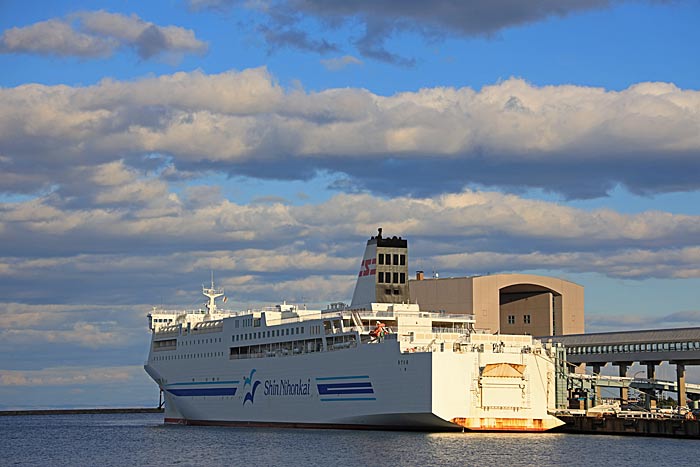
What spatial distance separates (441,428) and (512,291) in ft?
108

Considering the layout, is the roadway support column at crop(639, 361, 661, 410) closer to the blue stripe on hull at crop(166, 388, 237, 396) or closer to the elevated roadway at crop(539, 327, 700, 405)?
the elevated roadway at crop(539, 327, 700, 405)

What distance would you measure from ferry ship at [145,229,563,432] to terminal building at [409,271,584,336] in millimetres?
15151

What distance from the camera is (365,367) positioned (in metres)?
56.0

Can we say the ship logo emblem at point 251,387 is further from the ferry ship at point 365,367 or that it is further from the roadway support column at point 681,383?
the roadway support column at point 681,383

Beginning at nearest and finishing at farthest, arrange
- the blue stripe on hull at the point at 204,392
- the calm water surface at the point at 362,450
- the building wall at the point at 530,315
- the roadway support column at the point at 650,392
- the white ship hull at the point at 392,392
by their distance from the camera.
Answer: the calm water surface at the point at 362,450 → the white ship hull at the point at 392,392 → the roadway support column at the point at 650,392 → the blue stripe on hull at the point at 204,392 → the building wall at the point at 530,315

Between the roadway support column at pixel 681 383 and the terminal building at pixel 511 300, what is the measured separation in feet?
53.1

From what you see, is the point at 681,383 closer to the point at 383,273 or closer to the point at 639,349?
the point at 639,349

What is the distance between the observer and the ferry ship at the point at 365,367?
5350 centimetres

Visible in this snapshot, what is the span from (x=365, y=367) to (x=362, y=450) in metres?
8.43

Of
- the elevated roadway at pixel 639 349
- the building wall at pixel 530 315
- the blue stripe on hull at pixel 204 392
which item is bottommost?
the blue stripe on hull at pixel 204 392

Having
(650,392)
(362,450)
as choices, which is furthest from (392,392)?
(650,392)

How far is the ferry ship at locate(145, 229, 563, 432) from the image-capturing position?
176 ft

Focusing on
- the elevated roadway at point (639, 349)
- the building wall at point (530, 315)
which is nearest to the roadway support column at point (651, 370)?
the elevated roadway at point (639, 349)

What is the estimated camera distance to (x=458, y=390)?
53094 mm
